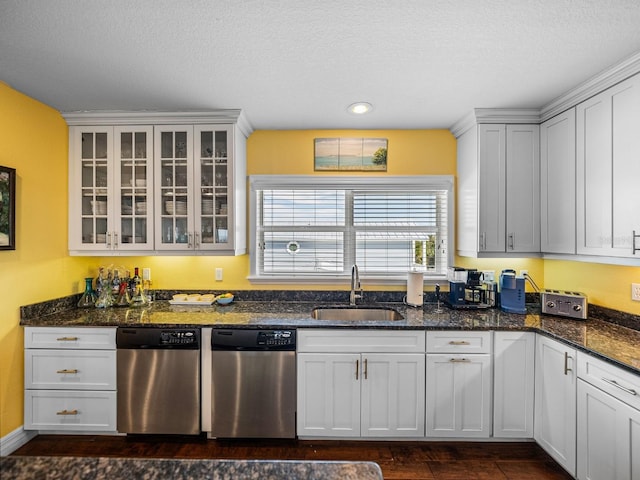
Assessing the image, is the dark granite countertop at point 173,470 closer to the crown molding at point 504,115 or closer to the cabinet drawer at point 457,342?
the cabinet drawer at point 457,342

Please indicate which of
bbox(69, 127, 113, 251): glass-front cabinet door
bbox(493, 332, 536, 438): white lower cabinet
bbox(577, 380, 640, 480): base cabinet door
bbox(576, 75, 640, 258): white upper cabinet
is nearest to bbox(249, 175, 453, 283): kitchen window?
bbox(493, 332, 536, 438): white lower cabinet

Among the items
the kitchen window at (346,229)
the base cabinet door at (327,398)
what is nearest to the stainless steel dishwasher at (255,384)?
the base cabinet door at (327,398)

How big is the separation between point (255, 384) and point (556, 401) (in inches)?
75.0

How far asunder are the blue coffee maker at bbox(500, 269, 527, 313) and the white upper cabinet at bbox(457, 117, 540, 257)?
20 centimetres

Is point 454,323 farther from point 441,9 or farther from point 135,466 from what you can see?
point 135,466

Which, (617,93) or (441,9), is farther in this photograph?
(617,93)

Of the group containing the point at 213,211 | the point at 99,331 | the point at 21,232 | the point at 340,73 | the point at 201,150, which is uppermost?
the point at 340,73

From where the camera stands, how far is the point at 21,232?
230 centimetres

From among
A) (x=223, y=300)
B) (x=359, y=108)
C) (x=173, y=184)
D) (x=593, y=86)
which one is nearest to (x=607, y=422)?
(x=593, y=86)

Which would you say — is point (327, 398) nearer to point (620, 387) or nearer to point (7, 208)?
point (620, 387)

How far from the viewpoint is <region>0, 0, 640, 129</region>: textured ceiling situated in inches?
58.6

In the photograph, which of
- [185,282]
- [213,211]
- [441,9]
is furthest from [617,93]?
[185,282]

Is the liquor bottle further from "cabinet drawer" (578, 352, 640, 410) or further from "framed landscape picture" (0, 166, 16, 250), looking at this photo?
"cabinet drawer" (578, 352, 640, 410)

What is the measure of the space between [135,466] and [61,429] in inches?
86.0
